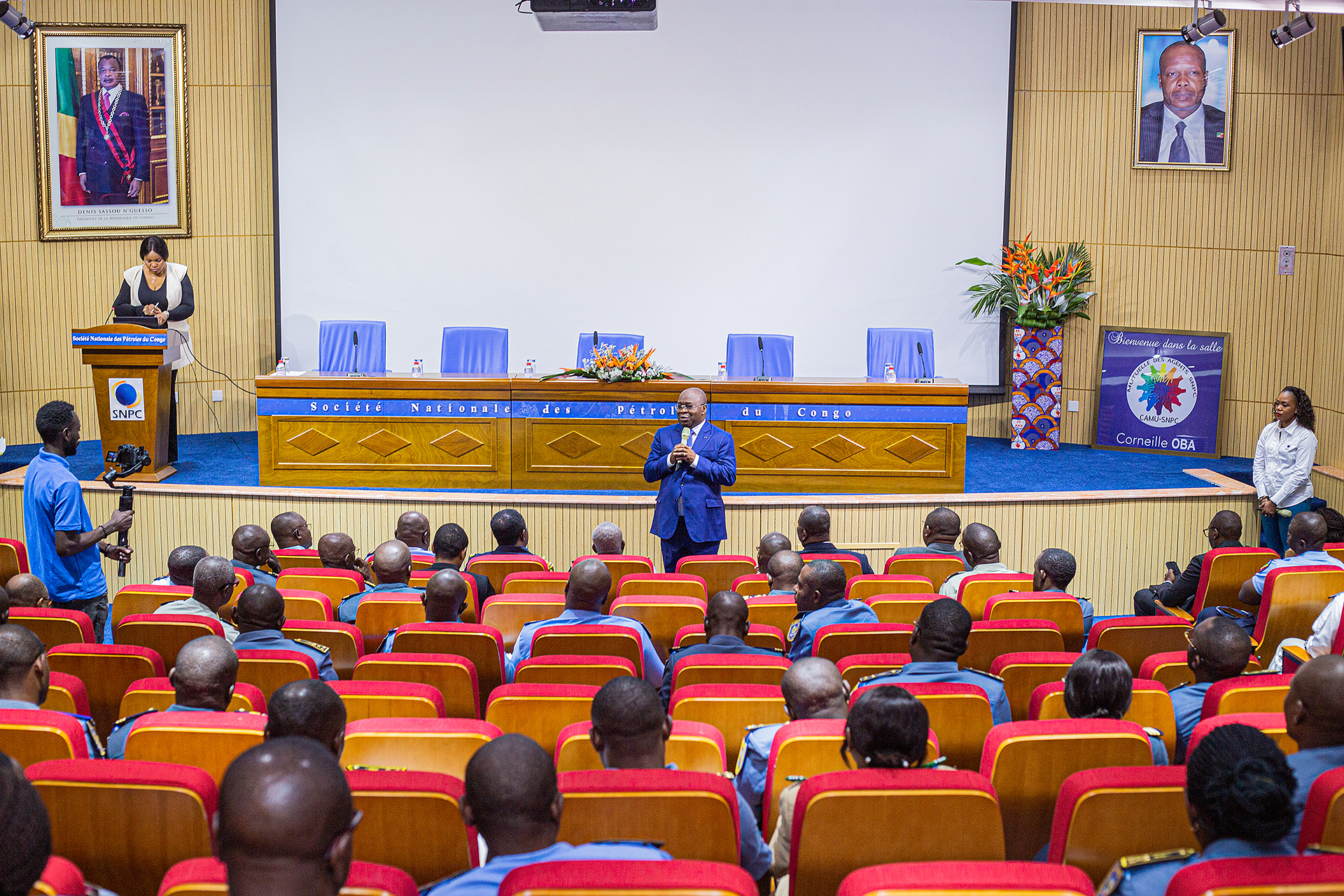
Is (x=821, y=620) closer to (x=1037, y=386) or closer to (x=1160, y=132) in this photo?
(x=1037, y=386)

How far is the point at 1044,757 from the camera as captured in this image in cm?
244

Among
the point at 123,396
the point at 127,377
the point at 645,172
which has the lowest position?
the point at 123,396

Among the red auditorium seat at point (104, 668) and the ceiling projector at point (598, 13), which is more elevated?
the ceiling projector at point (598, 13)

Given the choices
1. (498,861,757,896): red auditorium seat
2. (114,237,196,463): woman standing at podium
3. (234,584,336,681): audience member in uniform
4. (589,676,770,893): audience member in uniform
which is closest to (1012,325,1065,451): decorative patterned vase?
(114,237,196,463): woman standing at podium

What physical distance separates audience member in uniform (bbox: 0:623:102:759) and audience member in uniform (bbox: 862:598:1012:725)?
7.07 ft

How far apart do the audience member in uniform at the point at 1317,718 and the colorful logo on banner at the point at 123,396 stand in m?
6.86

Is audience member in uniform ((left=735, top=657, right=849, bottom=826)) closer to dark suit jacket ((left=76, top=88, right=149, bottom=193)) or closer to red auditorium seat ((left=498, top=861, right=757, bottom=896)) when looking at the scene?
red auditorium seat ((left=498, top=861, right=757, bottom=896))

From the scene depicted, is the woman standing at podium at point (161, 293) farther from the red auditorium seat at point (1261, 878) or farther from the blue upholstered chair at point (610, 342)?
the red auditorium seat at point (1261, 878)

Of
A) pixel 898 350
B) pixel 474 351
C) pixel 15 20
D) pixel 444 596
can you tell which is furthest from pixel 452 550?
pixel 15 20

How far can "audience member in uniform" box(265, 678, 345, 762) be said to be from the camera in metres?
2.34

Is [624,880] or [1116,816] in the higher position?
[624,880]

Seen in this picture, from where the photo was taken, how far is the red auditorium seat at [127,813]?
200cm

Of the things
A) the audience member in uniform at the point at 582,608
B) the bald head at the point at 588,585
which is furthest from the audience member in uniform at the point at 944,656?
the bald head at the point at 588,585

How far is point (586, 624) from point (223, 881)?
202cm
